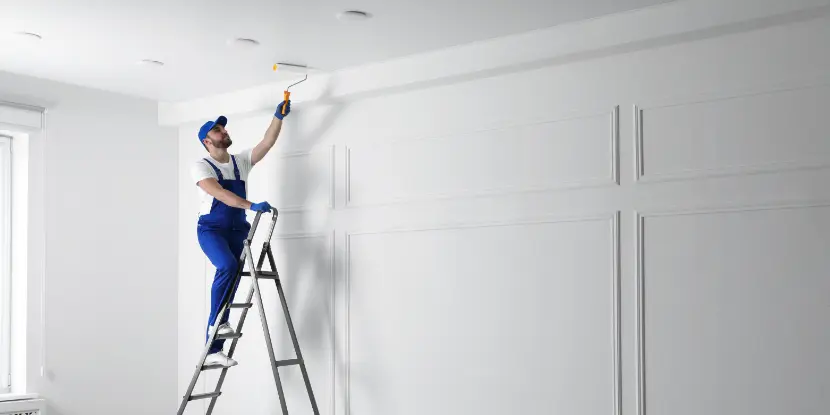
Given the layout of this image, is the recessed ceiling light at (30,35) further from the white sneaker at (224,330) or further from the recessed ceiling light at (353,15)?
the white sneaker at (224,330)

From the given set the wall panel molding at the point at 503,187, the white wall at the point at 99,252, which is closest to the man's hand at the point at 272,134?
the wall panel molding at the point at 503,187

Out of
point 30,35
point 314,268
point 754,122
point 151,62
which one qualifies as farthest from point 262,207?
point 754,122

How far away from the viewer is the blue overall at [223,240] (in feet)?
15.9

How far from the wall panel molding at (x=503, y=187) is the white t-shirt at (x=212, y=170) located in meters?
0.64

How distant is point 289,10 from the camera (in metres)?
3.88

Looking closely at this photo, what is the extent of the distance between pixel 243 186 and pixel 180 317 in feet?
3.99

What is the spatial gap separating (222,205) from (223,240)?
0.66ft

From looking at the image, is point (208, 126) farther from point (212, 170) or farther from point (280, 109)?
point (280, 109)

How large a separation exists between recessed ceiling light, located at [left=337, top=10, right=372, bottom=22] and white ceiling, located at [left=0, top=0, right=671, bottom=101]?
0.04m

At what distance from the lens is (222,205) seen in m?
4.91

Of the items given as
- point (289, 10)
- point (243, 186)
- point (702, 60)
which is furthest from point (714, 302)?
point (243, 186)

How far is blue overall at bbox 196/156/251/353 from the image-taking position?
15.9 feet

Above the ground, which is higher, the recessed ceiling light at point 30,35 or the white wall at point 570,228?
the recessed ceiling light at point 30,35

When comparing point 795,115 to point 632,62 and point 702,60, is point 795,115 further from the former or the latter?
point 632,62
